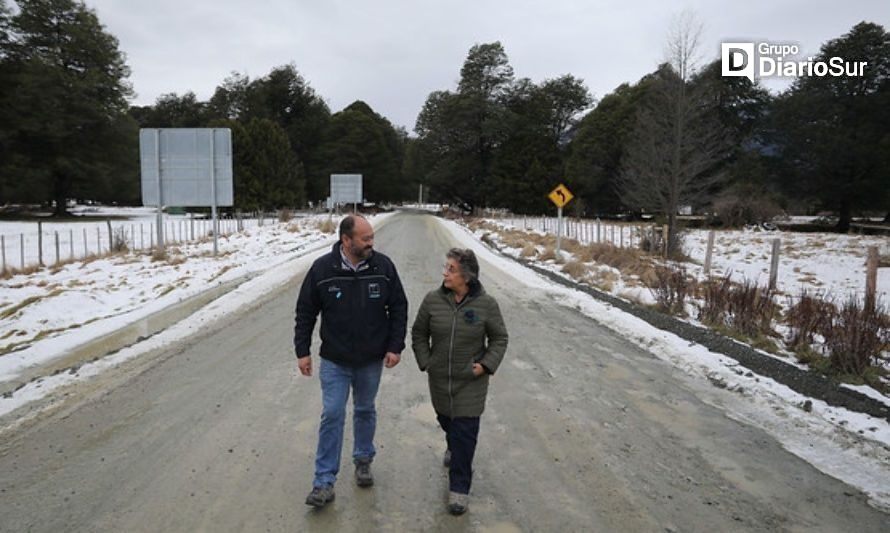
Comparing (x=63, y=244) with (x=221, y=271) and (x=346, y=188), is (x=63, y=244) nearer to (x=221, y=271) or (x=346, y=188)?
(x=221, y=271)

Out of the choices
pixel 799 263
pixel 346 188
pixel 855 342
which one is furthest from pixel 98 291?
pixel 346 188

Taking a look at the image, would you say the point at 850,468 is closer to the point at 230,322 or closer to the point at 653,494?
the point at 653,494

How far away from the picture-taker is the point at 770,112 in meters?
50.1

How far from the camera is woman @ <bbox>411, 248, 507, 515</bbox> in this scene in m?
3.66

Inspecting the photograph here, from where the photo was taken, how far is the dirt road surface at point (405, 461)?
11.7 ft

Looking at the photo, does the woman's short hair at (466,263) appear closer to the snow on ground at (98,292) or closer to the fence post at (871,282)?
the snow on ground at (98,292)

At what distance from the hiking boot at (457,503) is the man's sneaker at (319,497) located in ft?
2.54

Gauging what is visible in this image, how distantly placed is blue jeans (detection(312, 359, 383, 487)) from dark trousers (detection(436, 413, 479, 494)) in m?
0.62

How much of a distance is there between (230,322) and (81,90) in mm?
46620

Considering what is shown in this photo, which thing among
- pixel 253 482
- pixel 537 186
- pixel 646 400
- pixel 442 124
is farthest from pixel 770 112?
pixel 253 482

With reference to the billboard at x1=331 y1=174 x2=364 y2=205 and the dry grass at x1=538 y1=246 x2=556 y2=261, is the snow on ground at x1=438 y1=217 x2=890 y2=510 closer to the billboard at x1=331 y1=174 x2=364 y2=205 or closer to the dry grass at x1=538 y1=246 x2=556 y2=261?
the dry grass at x1=538 y1=246 x2=556 y2=261

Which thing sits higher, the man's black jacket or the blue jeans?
the man's black jacket

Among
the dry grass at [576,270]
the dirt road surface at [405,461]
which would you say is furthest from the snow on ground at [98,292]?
the dry grass at [576,270]

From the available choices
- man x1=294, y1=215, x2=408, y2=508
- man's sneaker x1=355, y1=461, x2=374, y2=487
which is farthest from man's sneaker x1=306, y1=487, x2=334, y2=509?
man's sneaker x1=355, y1=461, x2=374, y2=487
